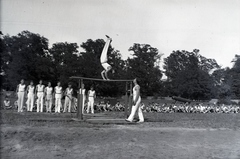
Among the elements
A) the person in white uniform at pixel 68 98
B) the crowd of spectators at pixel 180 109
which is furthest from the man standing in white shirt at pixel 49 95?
the crowd of spectators at pixel 180 109

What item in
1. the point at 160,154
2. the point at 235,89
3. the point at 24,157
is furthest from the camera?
the point at 235,89

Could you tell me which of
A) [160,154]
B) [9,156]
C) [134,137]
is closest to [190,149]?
[160,154]

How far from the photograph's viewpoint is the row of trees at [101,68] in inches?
2114

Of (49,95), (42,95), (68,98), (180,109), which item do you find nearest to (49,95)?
(49,95)

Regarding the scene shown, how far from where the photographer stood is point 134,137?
1005cm

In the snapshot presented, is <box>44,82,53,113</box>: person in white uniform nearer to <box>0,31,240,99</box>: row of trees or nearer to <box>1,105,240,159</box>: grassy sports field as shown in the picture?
<box>1,105,240,159</box>: grassy sports field

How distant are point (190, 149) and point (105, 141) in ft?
8.00

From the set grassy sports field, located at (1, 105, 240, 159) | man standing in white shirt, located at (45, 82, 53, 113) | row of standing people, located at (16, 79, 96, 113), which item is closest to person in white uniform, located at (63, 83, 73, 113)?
row of standing people, located at (16, 79, 96, 113)

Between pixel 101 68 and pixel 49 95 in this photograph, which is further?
pixel 101 68

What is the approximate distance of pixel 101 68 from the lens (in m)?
56.7

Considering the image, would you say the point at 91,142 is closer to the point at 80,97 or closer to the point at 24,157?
the point at 24,157

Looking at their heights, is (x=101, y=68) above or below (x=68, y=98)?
above

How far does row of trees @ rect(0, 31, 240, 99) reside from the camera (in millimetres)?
53688

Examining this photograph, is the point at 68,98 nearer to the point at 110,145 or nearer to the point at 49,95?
the point at 49,95
